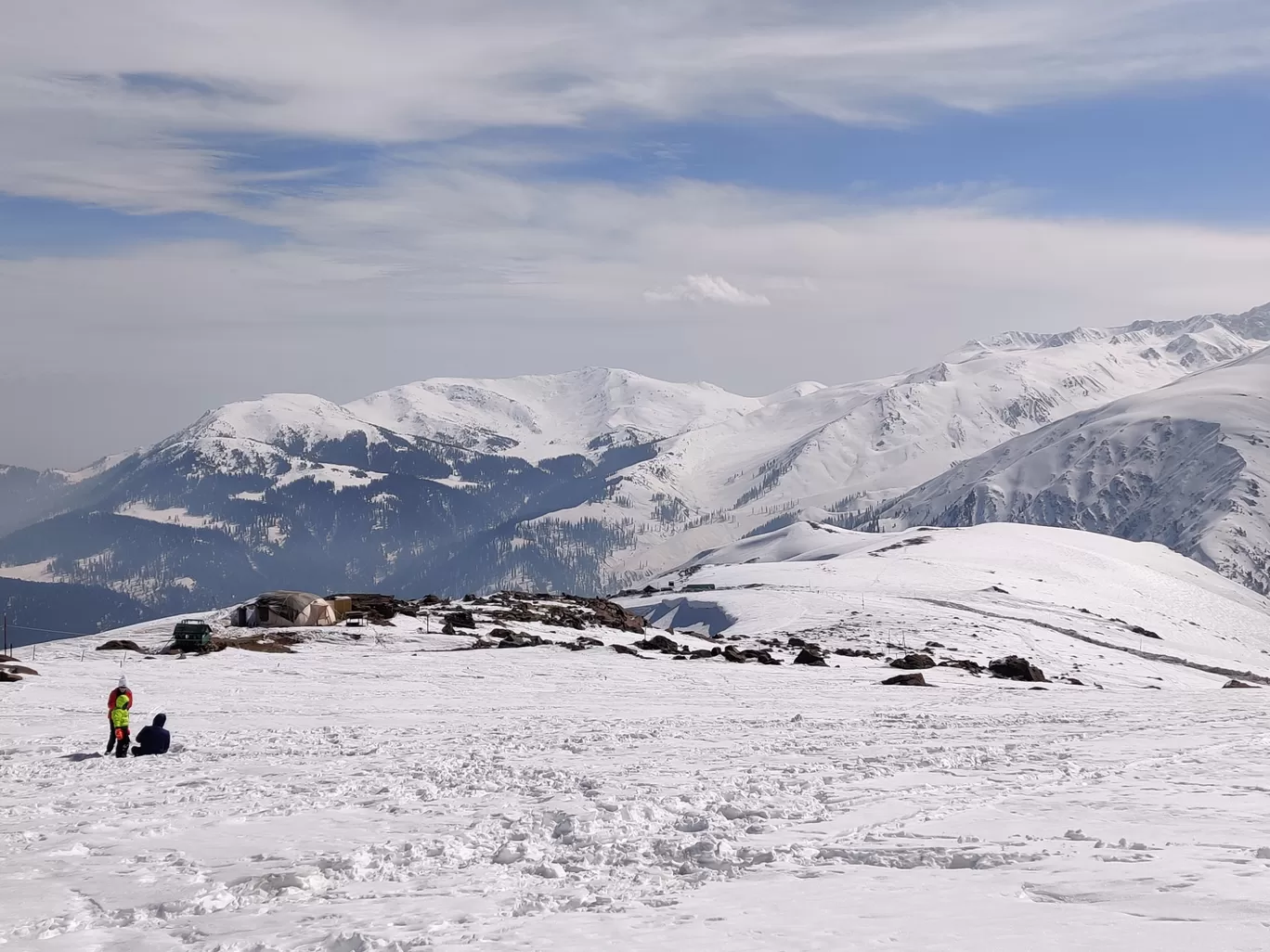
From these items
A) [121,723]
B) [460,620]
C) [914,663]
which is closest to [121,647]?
[460,620]

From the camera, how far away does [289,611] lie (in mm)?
56344

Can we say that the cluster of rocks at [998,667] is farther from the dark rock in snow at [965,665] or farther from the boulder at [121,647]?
the boulder at [121,647]

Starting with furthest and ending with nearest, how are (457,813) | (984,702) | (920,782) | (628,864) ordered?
(984,702)
(920,782)
(457,813)
(628,864)

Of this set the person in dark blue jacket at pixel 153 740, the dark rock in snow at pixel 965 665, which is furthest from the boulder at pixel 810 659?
the person in dark blue jacket at pixel 153 740

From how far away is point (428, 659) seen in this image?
1797 inches

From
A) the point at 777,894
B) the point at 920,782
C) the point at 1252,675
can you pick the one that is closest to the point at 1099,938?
the point at 777,894

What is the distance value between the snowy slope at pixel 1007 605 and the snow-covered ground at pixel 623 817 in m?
21.1

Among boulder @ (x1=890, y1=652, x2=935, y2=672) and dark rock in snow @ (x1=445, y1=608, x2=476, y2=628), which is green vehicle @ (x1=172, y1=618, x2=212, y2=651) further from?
boulder @ (x1=890, y1=652, x2=935, y2=672)

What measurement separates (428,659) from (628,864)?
33060 mm

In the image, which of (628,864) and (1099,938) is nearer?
(1099,938)

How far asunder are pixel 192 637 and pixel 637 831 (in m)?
35.4

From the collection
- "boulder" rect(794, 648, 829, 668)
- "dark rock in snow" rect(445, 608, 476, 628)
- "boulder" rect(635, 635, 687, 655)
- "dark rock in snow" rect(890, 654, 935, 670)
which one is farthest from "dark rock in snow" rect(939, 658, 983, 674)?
"dark rock in snow" rect(445, 608, 476, 628)

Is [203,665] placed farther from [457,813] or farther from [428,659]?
[457,813]

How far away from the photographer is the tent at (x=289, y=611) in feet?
184
